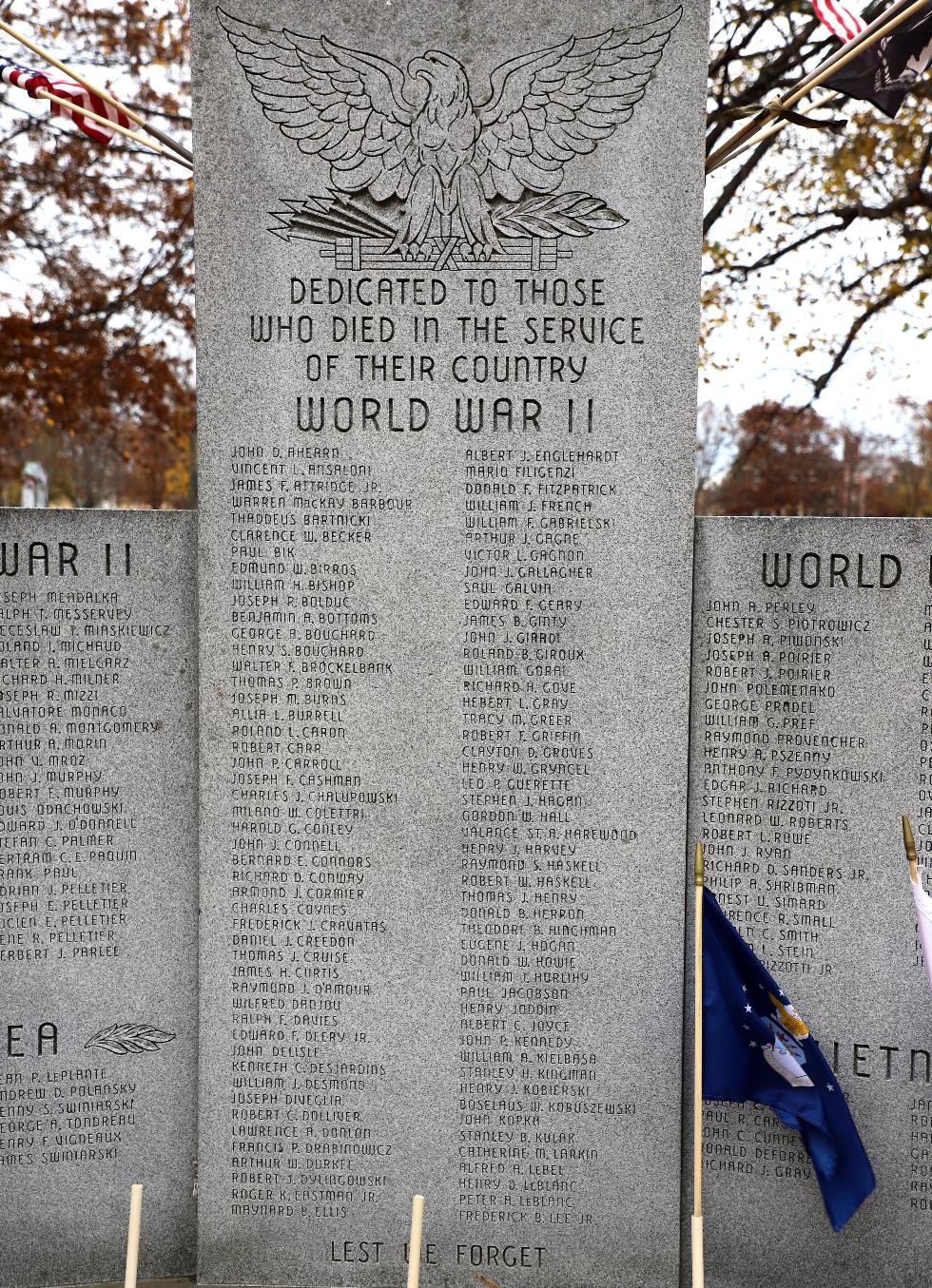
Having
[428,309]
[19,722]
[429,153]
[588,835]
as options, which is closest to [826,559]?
[588,835]

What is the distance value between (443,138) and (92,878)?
12.4 ft

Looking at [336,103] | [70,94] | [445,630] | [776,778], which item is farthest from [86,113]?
[776,778]

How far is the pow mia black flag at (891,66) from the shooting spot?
6328 millimetres

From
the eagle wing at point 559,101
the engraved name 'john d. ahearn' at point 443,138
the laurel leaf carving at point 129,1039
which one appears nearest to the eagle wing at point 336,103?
the engraved name 'john d. ahearn' at point 443,138

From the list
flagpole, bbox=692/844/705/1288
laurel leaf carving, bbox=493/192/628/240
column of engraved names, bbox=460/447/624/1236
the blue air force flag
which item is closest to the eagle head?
laurel leaf carving, bbox=493/192/628/240

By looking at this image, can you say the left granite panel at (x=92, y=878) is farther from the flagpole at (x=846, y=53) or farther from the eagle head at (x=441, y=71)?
the flagpole at (x=846, y=53)

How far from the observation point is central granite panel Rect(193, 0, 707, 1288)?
17.4 ft

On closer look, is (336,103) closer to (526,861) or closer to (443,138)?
(443,138)

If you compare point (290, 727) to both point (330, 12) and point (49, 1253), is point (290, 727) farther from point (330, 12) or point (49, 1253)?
point (330, 12)

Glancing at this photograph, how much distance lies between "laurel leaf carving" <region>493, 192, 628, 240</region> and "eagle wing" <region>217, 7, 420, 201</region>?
0.55 m

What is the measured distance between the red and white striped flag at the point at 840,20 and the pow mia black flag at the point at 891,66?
26 centimetres

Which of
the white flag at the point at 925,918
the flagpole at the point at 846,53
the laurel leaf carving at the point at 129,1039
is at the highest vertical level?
the flagpole at the point at 846,53

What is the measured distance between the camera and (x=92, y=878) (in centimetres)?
568

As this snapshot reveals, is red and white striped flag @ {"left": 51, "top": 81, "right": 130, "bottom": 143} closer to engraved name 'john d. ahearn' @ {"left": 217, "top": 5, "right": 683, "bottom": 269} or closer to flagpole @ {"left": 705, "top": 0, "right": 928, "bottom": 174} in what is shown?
engraved name 'john d. ahearn' @ {"left": 217, "top": 5, "right": 683, "bottom": 269}
